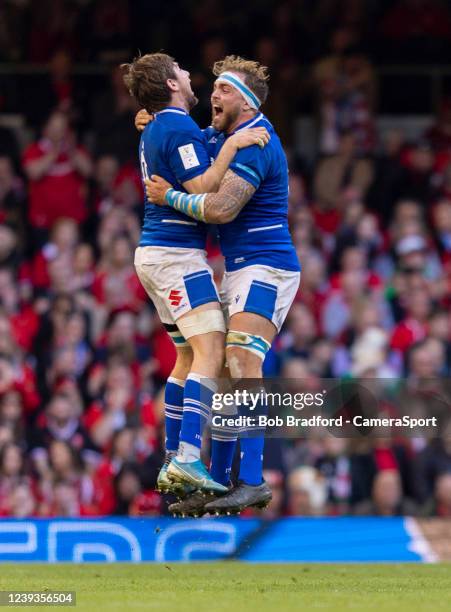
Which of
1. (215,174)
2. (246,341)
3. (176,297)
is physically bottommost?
(246,341)

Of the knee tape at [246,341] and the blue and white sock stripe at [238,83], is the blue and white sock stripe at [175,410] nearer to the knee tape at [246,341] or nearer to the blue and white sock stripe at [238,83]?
the knee tape at [246,341]

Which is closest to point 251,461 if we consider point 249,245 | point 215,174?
point 249,245

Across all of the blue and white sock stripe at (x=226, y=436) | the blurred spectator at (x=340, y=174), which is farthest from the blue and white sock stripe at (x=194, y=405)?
the blurred spectator at (x=340, y=174)

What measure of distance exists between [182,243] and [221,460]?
1555 millimetres

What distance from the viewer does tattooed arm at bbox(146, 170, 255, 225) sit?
430 inches

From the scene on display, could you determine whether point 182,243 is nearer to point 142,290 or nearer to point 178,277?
point 178,277

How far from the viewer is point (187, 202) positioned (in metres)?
11.0

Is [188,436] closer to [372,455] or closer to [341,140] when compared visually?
[372,455]

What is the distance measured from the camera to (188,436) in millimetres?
11109

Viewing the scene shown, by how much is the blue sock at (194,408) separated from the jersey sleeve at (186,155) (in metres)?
1.38

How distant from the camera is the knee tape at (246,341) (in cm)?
1123

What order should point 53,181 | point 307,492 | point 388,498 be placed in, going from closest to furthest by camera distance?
point 388,498
point 307,492
point 53,181

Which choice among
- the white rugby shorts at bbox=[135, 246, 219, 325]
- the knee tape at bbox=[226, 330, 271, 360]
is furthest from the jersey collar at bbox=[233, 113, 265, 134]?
the knee tape at bbox=[226, 330, 271, 360]

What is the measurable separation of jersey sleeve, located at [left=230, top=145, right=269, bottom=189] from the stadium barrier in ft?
13.2
